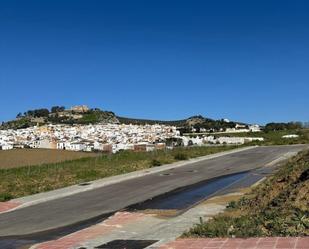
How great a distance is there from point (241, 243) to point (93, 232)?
4.72m

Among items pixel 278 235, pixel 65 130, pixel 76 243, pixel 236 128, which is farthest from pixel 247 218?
pixel 236 128

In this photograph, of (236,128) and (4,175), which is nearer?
(4,175)

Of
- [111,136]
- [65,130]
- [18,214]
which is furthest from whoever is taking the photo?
[65,130]

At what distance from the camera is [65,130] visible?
12206 cm

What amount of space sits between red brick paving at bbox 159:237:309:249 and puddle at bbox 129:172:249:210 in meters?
7.01

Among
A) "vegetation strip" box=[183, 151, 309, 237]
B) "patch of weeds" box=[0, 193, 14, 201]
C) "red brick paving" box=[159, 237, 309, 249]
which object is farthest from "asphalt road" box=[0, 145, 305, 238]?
"red brick paving" box=[159, 237, 309, 249]

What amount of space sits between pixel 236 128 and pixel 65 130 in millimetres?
45872

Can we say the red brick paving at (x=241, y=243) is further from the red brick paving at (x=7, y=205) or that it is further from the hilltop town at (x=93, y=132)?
the hilltop town at (x=93, y=132)

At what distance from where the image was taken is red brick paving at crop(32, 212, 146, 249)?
1143 cm

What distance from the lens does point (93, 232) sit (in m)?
12.8

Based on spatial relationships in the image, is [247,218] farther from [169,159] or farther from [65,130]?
[65,130]

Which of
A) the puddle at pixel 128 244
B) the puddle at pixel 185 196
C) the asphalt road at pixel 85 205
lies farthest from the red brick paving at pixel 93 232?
the puddle at pixel 185 196

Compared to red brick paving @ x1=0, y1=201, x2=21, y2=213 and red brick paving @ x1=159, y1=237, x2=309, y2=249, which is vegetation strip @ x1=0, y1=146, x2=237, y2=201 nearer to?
red brick paving @ x1=0, y1=201, x2=21, y2=213

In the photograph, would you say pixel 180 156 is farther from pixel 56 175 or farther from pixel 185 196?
pixel 185 196
